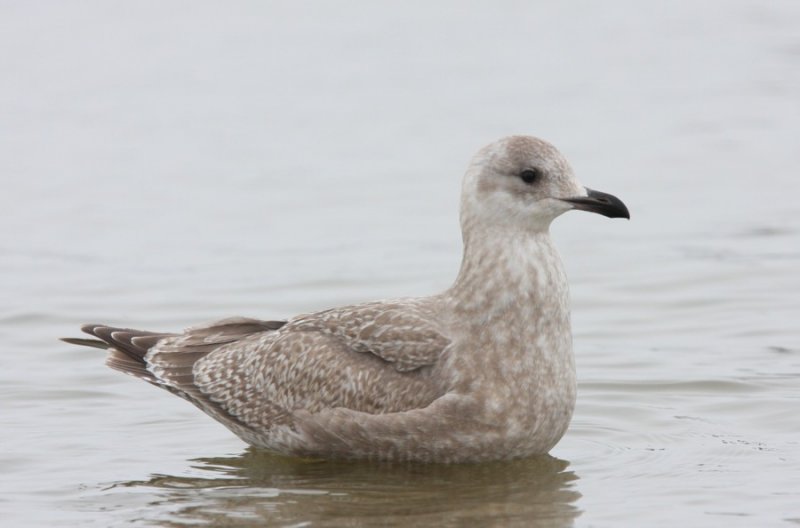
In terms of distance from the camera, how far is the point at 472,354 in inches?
356

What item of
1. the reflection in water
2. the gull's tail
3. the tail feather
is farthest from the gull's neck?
the gull's tail

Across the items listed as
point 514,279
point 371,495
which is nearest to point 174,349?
point 371,495

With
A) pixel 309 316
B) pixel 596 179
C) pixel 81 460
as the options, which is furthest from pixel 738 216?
pixel 81 460

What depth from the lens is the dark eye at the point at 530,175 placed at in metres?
9.06

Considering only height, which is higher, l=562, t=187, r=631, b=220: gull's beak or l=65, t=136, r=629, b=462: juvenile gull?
l=562, t=187, r=631, b=220: gull's beak

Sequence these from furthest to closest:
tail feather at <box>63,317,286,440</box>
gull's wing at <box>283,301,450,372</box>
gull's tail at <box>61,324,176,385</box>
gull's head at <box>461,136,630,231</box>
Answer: gull's tail at <box>61,324,176,385</box>
tail feather at <box>63,317,286,440</box>
gull's wing at <box>283,301,450,372</box>
gull's head at <box>461,136,630,231</box>

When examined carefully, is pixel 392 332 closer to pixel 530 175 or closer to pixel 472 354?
pixel 472 354

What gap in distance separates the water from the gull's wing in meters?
0.63

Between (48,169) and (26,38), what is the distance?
6378 mm

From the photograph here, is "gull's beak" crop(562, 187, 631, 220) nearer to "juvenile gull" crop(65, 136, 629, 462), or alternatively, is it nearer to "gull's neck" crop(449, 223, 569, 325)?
"juvenile gull" crop(65, 136, 629, 462)

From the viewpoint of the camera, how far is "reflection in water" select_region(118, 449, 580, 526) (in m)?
8.53

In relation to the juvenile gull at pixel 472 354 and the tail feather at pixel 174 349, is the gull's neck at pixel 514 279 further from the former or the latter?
the tail feather at pixel 174 349

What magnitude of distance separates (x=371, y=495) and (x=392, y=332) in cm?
94

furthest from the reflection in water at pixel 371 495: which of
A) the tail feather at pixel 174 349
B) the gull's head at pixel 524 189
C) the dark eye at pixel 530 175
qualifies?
the dark eye at pixel 530 175
